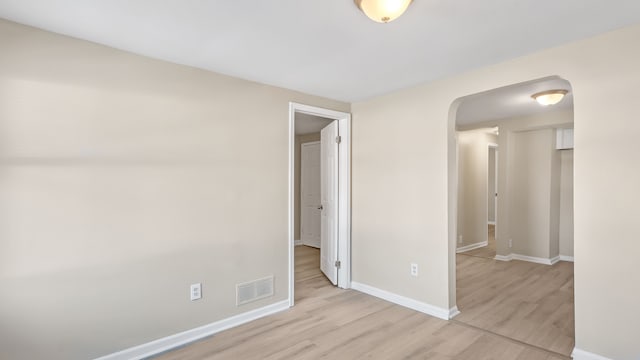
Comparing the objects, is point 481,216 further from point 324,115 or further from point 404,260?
point 324,115

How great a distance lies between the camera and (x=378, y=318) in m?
3.04

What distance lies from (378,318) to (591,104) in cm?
246

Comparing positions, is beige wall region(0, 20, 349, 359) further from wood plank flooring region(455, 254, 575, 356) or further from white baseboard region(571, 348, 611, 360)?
white baseboard region(571, 348, 611, 360)

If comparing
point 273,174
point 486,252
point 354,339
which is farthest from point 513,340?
point 486,252

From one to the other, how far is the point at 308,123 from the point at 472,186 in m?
3.43

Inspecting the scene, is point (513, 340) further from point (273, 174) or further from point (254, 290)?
point (273, 174)

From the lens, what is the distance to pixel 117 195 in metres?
2.31

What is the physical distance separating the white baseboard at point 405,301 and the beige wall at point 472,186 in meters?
2.86

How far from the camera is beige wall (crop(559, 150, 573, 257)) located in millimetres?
5199

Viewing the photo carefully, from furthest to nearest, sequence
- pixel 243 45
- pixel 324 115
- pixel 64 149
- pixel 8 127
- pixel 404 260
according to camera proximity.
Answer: pixel 324 115 < pixel 404 260 < pixel 243 45 < pixel 64 149 < pixel 8 127

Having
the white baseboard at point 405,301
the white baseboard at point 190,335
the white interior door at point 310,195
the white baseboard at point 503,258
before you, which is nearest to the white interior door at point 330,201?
the white baseboard at point 405,301

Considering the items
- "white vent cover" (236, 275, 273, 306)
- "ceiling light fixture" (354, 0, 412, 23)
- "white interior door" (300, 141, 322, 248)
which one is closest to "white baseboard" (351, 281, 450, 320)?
"white vent cover" (236, 275, 273, 306)

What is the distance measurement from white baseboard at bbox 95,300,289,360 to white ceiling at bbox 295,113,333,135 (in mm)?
2697

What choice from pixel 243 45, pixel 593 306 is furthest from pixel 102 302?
pixel 593 306
